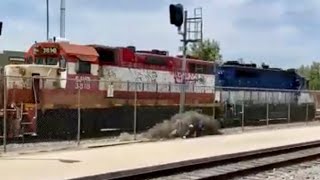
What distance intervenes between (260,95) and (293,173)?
18.4 m

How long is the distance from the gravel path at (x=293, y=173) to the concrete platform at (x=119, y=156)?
2.17 m

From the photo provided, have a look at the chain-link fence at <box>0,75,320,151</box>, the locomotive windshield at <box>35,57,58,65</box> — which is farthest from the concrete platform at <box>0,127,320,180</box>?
the locomotive windshield at <box>35,57,58,65</box>

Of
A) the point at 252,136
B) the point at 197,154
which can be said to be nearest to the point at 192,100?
the point at 252,136

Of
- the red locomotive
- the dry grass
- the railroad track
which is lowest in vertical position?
the railroad track

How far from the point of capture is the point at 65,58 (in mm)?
22688

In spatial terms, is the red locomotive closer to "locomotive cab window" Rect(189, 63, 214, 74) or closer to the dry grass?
"locomotive cab window" Rect(189, 63, 214, 74)

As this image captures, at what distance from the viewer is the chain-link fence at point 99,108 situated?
18.8 meters

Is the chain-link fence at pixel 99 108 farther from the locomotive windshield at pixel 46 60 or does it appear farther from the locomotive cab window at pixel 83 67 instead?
the locomotive windshield at pixel 46 60

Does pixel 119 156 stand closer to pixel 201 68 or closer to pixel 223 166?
pixel 223 166

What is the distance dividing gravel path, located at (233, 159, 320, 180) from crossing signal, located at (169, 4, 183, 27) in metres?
6.36

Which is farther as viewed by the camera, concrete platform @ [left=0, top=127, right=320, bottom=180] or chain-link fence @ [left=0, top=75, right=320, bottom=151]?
chain-link fence @ [left=0, top=75, right=320, bottom=151]

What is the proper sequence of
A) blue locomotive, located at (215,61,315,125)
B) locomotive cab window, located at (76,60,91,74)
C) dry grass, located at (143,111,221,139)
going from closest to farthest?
dry grass, located at (143,111,221,139) → locomotive cab window, located at (76,60,91,74) → blue locomotive, located at (215,61,315,125)

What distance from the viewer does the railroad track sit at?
39.8ft

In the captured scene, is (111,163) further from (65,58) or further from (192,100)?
(192,100)
